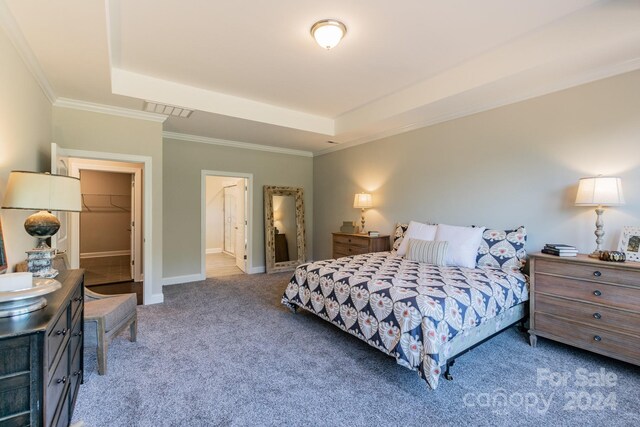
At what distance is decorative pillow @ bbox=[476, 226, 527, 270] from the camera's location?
3174 millimetres

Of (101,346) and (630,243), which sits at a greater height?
(630,243)

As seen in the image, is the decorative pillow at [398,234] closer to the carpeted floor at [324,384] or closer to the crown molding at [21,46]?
the carpeted floor at [324,384]

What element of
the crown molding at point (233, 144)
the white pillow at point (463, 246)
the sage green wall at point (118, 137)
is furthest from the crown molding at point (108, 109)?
the white pillow at point (463, 246)

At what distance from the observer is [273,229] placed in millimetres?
6027

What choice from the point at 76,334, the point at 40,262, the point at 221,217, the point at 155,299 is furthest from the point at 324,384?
the point at 221,217

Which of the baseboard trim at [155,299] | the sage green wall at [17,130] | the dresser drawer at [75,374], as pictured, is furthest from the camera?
the baseboard trim at [155,299]

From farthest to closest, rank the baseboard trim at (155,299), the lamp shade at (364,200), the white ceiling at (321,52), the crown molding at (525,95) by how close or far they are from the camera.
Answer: the lamp shade at (364,200) → the baseboard trim at (155,299) → the crown molding at (525,95) → the white ceiling at (321,52)

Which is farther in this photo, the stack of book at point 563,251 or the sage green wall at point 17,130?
the stack of book at point 563,251

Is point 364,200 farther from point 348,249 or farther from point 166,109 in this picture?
point 166,109

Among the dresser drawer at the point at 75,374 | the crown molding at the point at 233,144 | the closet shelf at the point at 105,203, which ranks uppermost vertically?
the crown molding at the point at 233,144

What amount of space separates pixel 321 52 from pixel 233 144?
316 centimetres

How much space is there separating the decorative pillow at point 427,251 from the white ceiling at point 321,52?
65.2 inches

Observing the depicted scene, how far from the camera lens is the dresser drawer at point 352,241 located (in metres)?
4.71

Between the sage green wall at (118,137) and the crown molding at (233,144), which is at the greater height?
the crown molding at (233,144)
